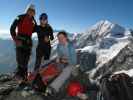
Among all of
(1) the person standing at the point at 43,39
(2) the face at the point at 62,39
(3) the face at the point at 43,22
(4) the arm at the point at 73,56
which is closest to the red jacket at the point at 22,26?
(3) the face at the point at 43,22

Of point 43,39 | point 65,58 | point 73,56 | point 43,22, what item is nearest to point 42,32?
point 43,39

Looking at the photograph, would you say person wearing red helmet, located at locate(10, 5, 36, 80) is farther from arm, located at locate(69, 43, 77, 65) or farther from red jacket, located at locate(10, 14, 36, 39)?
arm, located at locate(69, 43, 77, 65)

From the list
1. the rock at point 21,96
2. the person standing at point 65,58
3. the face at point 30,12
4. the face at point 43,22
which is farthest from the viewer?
the face at point 43,22

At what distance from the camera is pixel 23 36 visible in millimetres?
14336

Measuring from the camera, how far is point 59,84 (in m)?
13.6

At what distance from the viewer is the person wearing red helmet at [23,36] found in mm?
14148

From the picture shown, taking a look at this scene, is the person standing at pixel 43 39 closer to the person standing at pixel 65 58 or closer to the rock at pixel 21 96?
the person standing at pixel 65 58

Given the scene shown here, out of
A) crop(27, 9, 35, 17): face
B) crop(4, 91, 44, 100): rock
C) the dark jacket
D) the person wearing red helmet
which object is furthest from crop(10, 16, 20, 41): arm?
crop(4, 91, 44, 100): rock

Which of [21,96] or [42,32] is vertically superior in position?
[42,32]

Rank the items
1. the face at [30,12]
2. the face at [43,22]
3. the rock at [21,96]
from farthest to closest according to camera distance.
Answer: the face at [43,22], the face at [30,12], the rock at [21,96]

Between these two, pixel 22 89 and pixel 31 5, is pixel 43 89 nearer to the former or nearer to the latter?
pixel 22 89

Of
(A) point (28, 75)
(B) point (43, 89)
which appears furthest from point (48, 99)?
(A) point (28, 75)

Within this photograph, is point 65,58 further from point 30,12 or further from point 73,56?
point 30,12

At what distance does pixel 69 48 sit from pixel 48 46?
174 cm
